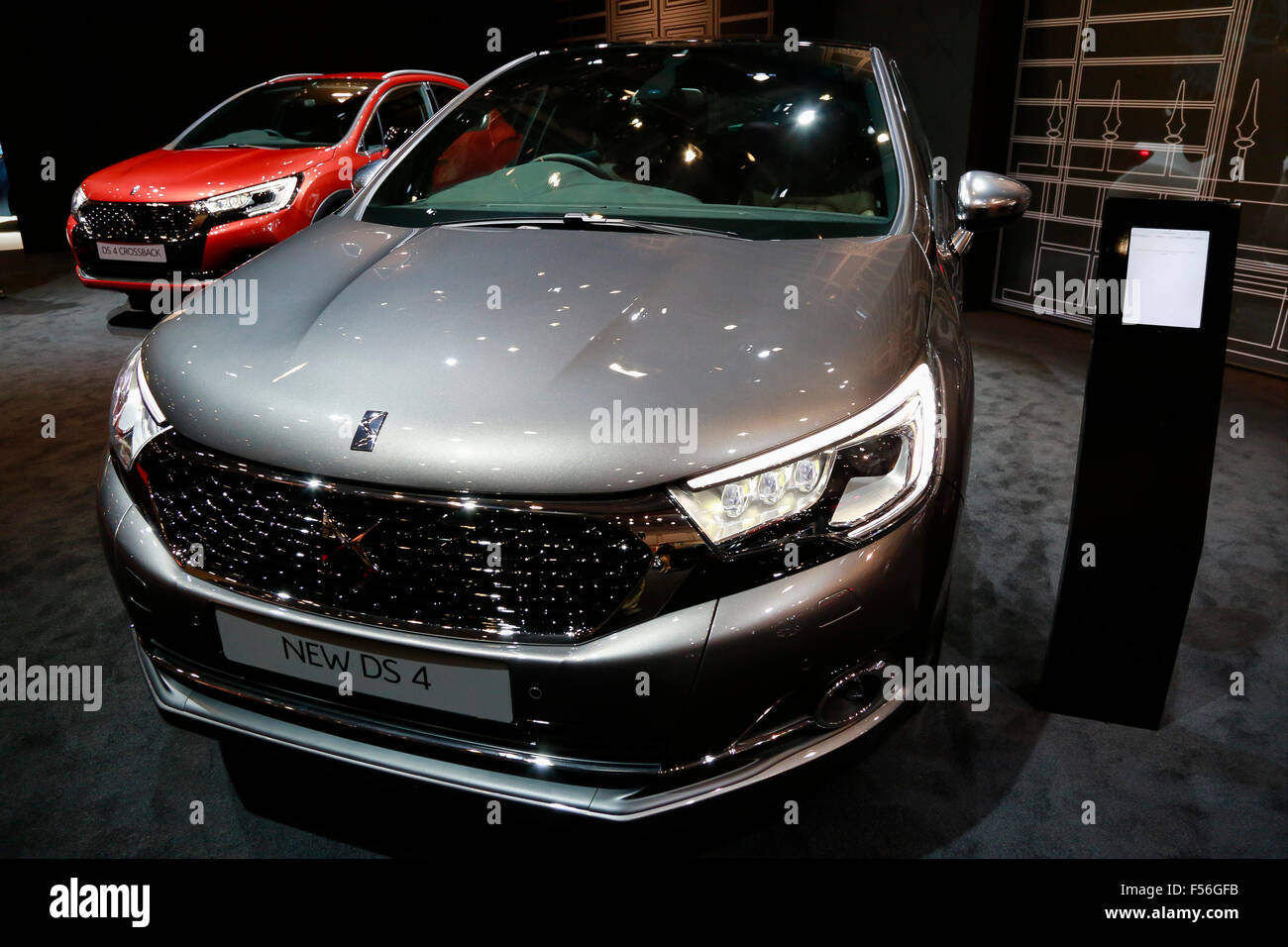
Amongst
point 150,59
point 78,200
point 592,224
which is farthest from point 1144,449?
point 150,59

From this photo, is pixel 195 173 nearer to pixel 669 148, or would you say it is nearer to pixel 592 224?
pixel 669 148

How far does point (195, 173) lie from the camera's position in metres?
4.23

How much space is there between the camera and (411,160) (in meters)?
1.99

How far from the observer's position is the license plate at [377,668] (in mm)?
1025

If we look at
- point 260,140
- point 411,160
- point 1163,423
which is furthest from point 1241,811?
point 260,140

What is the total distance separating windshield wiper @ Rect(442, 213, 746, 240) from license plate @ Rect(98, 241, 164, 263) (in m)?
3.12

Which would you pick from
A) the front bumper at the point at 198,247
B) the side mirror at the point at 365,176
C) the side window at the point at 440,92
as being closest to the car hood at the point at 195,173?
the front bumper at the point at 198,247

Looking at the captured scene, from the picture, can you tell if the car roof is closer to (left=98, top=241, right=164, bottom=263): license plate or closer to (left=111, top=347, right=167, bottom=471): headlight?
(left=98, top=241, right=164, bottom=263): license plate

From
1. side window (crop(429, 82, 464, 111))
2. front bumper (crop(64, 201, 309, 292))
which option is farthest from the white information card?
side window (crop(429, 82, 464, 111))

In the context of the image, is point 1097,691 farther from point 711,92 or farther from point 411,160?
point 411,160

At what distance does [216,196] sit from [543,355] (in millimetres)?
3677
